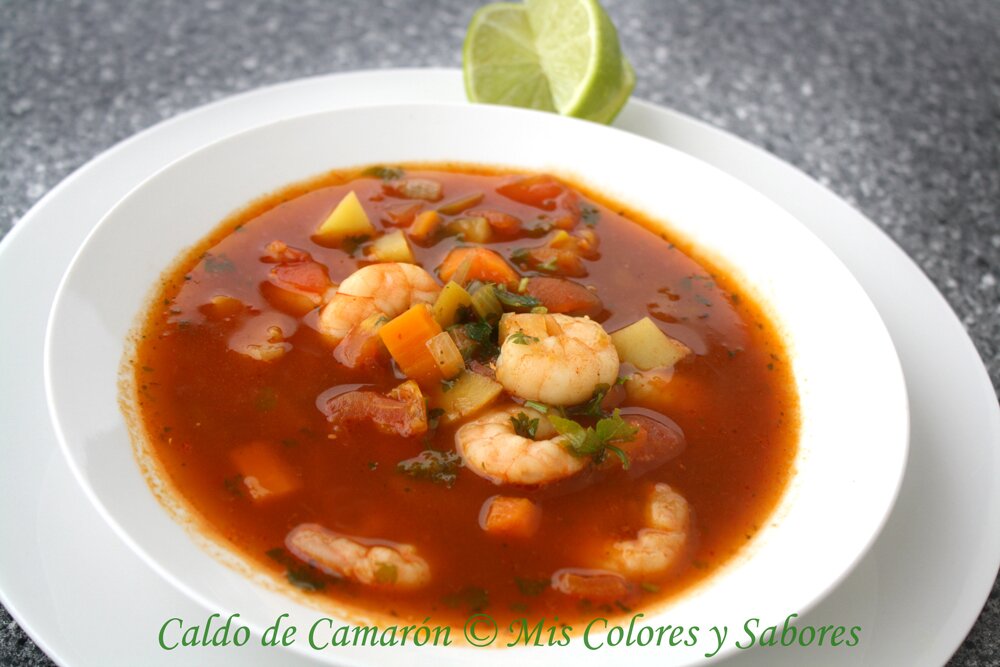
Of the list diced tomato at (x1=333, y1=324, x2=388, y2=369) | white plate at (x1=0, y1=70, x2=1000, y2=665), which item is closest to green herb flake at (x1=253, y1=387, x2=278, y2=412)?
diced tomato at (x1=333, y1=324, x2=388, y2=369)

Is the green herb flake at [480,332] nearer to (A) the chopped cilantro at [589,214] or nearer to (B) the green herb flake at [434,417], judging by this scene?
(B) the green herb flake at [434,417]

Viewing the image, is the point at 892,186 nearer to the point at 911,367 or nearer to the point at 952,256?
the point at 952,256

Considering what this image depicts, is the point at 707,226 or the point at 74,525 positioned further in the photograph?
A: the point at 707,226

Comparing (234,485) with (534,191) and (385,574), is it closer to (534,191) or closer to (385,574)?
(385,574)

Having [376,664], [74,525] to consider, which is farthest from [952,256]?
[74,525]

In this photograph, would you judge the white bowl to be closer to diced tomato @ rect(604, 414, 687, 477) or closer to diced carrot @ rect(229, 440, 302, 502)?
diced carrot @ rect(229, 440, 302, 502)

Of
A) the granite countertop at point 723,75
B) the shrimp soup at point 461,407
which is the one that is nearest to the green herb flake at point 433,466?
the shrimp soup at point 461,407
